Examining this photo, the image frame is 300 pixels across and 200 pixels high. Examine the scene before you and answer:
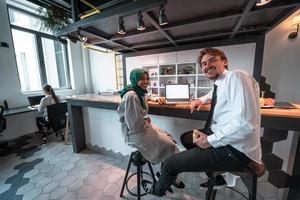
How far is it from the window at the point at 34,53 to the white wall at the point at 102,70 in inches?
39.4

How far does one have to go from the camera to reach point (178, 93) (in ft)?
5.72

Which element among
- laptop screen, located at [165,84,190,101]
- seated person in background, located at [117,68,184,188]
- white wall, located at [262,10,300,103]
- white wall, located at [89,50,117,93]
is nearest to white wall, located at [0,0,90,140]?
white wall, located at [89,50,117,93]

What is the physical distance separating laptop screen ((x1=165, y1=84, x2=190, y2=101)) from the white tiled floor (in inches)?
41.8

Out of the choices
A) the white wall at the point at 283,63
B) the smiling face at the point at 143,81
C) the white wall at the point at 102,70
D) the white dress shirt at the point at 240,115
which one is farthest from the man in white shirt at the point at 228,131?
the white wall at the point at 102,70

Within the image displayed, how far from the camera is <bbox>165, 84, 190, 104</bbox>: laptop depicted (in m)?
1.70

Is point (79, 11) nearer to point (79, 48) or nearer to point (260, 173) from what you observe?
point (260, 173)

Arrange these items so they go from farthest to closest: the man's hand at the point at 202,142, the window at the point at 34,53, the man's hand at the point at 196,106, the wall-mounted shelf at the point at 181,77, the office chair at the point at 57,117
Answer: the window at the point at 34,53 → the wall-mounted shelf at the point at 181,77 → the office chair at the point at 57,117 → the man's hand at the point at 196,106 → the man's hand at the point at 202,142

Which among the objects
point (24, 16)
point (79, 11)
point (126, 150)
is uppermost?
point (24, 16)

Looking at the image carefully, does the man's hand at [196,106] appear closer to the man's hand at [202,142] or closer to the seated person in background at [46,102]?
the man's hand at [202,142]

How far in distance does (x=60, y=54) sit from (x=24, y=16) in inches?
50.8

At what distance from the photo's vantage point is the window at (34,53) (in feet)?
12.0

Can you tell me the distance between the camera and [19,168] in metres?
2.22

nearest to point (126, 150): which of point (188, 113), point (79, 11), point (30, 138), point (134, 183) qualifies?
point (134, 183)

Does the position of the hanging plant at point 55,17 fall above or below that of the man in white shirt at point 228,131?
above
